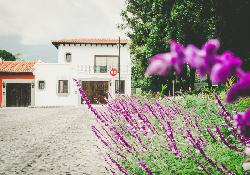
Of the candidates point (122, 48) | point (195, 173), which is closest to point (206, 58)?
point (195, 173)

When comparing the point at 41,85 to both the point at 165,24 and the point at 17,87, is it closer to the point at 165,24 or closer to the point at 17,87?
the point at 17,87

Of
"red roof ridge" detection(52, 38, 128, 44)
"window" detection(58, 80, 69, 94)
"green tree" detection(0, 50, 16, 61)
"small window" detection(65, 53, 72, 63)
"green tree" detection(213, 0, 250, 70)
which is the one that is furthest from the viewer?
"green tree" detection(0, 50, 16, 61)

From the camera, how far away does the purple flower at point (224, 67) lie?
78 centimetres

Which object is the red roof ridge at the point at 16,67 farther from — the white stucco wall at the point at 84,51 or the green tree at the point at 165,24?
the green tree at the point at 165,24

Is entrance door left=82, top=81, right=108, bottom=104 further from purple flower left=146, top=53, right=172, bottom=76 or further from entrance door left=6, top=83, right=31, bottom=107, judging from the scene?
purple flower left=146, top=53, right=172, bottom=76

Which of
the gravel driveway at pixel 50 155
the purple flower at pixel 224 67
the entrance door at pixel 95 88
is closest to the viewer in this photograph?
the purple flower at pixel 224 67

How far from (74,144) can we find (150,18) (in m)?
18.7

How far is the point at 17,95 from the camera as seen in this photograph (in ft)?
123

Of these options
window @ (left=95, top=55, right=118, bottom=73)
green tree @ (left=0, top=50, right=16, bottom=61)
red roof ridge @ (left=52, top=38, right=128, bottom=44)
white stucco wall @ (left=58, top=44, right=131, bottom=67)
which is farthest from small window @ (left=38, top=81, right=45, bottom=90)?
green tree @ (left=0, top=50, right=16, bottom=61)

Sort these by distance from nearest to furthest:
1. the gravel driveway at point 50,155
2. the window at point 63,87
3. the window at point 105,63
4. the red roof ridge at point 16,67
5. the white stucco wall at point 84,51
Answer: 1. the gravel driveway at point 50,155
2. the window at point 63,87
3. the red roof ridge at point 16,67
4. the window at point 105,63
5. the white stucco wall at point 84,51

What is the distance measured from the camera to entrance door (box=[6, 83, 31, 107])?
123ft

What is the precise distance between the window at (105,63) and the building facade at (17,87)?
297 inches

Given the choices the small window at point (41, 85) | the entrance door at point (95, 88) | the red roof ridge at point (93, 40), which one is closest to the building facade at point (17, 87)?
the small window at point (41, 85)

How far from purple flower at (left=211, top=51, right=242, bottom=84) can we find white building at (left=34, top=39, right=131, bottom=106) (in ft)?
121
